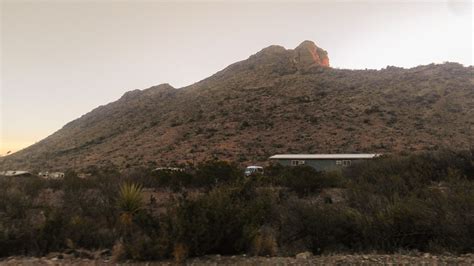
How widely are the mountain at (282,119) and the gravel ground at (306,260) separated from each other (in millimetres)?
29640

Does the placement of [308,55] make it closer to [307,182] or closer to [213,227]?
[307,182]

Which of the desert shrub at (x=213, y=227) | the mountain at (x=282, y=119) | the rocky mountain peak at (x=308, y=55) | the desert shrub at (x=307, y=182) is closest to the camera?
the desert shrub at (x=213, y=227)

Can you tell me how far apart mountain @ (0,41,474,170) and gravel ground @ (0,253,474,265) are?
29640 mm

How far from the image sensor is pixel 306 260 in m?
7.54

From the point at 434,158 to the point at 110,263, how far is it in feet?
57.0

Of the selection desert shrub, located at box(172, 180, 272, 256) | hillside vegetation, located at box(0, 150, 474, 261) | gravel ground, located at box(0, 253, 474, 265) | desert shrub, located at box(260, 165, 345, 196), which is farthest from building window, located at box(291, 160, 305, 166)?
gravel ground, located at box(0, 253, 474, 265)

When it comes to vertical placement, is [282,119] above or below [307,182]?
above

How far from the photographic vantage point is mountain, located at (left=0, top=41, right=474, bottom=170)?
46281 mm

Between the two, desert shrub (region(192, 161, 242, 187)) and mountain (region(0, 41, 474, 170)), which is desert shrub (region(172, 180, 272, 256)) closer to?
desert shrub (region(192, 161, 242, 187))

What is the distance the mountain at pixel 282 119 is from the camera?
4628 centimetres

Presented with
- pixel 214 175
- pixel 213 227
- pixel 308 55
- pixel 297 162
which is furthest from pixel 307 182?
pixel 308 55

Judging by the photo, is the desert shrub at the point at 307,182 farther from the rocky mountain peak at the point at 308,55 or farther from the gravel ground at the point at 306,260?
the rocky mountain peak at the point at 308,55

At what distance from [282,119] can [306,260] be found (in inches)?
1984

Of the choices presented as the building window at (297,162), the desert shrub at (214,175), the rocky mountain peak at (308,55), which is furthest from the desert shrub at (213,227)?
the rocky mountain peak at (308,55)
